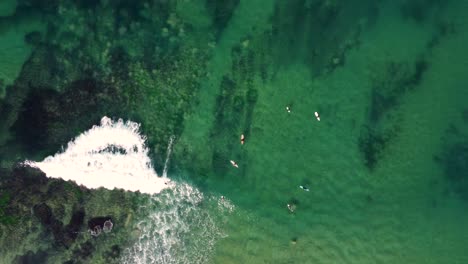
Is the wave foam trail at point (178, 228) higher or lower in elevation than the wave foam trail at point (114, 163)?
lower

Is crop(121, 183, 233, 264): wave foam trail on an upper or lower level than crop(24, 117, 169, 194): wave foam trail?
lower

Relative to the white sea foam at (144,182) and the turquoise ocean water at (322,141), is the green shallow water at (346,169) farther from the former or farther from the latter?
the white sea foam at (144,182)

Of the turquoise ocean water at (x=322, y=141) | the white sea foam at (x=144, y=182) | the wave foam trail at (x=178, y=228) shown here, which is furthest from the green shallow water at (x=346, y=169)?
the white sea foam at (x=144, y=182)

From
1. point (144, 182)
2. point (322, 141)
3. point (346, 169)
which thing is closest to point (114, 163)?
point (144, 182)

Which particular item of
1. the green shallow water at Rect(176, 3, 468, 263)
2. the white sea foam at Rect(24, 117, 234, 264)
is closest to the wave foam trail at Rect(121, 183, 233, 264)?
the white sea foam at Rect(24, 117, 234, 264)

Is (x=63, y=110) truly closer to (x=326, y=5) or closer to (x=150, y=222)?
(x=150, y=222)

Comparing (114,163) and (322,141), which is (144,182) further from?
(322,141)

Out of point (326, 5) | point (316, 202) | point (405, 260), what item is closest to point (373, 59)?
point (326, 5)

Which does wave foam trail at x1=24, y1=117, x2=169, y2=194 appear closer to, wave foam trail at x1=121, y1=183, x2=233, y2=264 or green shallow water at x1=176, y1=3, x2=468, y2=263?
wave foam trail at x1=121, y1=183, x2=233, y2=264
